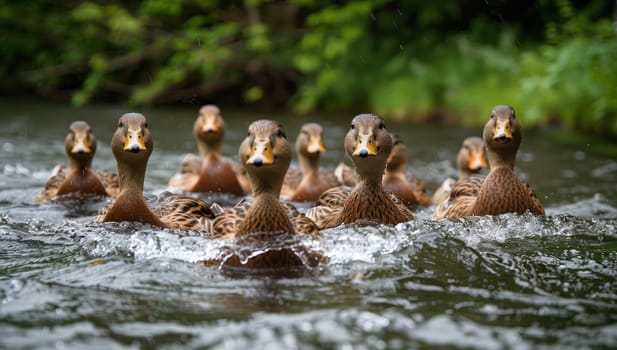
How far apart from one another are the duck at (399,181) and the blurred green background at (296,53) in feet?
20.4

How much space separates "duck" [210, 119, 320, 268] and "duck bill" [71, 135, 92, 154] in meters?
3.23

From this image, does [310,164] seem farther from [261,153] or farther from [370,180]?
[261,153]

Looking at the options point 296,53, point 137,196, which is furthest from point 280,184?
point 296,53

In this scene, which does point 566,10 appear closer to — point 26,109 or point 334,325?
point 334,325

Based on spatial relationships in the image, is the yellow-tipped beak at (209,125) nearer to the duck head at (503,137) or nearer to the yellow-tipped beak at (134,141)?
the yellow-tipped beak at (134,141)

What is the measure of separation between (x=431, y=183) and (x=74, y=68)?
12.9 m

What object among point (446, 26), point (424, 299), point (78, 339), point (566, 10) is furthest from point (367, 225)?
point (446, 26)

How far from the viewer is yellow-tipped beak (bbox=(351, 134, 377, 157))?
6133 millimetres

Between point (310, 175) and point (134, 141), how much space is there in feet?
9.99

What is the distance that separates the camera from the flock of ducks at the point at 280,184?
5.57m

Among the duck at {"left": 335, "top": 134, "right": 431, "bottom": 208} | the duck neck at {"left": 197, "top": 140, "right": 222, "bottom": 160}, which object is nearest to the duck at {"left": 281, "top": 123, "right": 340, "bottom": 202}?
the duck at {"left": 335, "top": 134, "right": 431, "bottom": 208}

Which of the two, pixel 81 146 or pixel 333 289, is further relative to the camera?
pixel 81 146

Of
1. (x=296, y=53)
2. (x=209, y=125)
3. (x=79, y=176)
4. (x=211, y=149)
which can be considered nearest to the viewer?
(x=79, y=176)

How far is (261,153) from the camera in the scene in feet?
17.8
